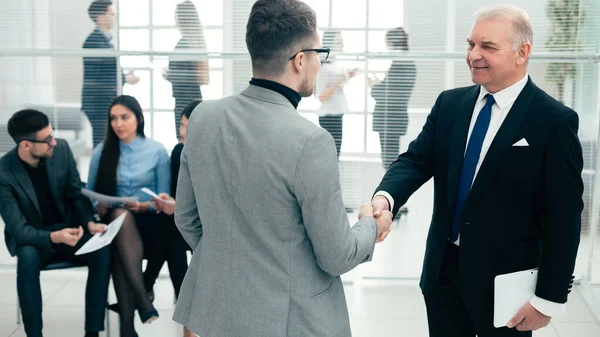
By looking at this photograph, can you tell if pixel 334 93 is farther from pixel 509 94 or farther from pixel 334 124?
pixel 509 94

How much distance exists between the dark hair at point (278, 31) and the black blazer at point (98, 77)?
3.35 metres

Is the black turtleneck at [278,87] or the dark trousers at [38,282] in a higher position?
the black turtleneck at [278,87]

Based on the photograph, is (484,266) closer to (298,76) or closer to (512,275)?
(512,275)

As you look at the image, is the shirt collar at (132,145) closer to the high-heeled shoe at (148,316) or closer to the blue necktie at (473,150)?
the high-heeled shoe at (148,316)

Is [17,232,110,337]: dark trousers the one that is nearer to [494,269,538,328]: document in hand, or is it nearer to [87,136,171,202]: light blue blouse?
[87,136,171,202]: light blue blouse

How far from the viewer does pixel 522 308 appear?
2350 mm

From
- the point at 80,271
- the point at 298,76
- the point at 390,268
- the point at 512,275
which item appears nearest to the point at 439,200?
the point at 512,275

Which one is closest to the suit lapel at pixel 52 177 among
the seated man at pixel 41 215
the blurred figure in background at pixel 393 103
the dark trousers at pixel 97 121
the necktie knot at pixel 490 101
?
the seated man at pixel 41 215

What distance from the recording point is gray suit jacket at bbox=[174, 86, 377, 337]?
1921 mm

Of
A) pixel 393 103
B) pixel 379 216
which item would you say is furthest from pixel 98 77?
pixel 379 216

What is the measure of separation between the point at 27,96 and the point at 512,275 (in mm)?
3925

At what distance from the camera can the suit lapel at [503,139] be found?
2311 mm

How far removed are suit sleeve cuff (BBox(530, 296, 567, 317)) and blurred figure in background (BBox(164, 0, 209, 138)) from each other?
3.27m

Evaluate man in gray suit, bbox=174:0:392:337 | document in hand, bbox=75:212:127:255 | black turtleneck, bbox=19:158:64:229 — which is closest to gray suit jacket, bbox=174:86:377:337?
man in gray suit, bbox=174:0:392:337
